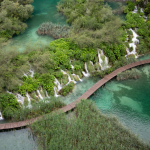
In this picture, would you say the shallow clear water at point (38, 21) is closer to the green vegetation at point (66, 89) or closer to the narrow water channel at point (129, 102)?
the green vegetation at point (66, 89)

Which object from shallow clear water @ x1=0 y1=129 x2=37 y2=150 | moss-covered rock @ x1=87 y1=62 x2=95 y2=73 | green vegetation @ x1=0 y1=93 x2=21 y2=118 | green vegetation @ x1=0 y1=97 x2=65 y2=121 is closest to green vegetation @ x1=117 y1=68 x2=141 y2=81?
moss-covered rock @ x1=87 y1=62 x2=95 y2=73

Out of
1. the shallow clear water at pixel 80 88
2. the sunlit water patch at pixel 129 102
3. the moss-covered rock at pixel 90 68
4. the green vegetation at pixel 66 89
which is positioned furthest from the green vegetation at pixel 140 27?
the green vegetation at pixel 66 89

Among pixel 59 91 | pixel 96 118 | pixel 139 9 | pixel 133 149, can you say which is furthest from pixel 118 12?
pixel 133 149

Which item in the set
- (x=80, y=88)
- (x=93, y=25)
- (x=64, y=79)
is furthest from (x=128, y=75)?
(x=93, y=25)

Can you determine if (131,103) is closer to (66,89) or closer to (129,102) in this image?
(129,102)

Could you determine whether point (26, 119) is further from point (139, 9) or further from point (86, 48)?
point (139, 9)
